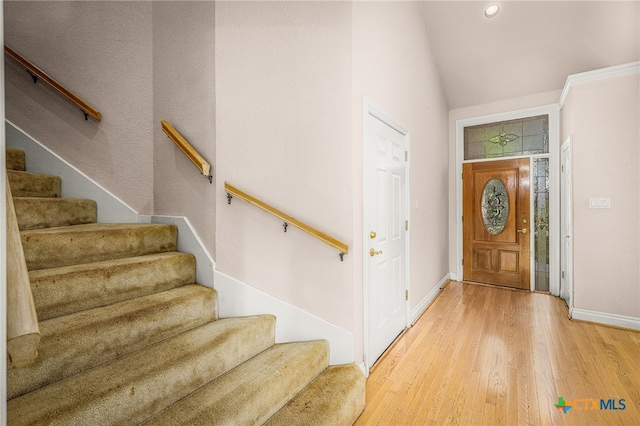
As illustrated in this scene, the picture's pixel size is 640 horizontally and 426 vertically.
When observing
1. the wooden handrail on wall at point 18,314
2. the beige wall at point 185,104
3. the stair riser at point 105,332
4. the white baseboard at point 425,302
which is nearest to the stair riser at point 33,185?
the beige wall at point 185,104

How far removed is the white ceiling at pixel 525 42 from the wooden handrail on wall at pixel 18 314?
4598 millimetres

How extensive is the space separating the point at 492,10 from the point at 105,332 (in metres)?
4.79

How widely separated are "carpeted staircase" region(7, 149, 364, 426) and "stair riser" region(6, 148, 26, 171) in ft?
1.06

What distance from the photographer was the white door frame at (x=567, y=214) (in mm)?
3413

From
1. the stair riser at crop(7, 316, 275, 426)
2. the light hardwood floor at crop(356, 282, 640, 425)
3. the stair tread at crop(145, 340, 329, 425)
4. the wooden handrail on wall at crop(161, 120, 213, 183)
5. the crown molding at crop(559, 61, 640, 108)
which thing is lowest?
the light hardwood floor at crop(356, 282, 640, 425)

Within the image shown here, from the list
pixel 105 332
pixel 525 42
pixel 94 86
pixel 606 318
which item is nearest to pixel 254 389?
pixel 105 332

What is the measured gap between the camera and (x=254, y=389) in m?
1.47

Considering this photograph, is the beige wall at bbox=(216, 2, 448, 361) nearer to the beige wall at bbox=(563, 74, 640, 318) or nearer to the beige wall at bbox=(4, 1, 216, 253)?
the beige wall at bbox=(4, 1, 216, 253)

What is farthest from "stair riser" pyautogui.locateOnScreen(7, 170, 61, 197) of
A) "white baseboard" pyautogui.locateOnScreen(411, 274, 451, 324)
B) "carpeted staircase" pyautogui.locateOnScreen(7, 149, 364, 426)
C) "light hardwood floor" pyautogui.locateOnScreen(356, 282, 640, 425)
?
"white baseboard" pyautogui.locateOnScreen(411, 274, 451, 324)

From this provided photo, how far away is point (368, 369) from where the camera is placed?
2211 millimetres

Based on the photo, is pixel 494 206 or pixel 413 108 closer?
pixel 413 108

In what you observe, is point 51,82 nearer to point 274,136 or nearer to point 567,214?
point 274,136

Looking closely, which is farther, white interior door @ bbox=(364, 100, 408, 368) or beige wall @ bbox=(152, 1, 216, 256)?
white interior door @ bbox=(364, 100, 408, 368)

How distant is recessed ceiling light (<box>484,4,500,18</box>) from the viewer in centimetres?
342
